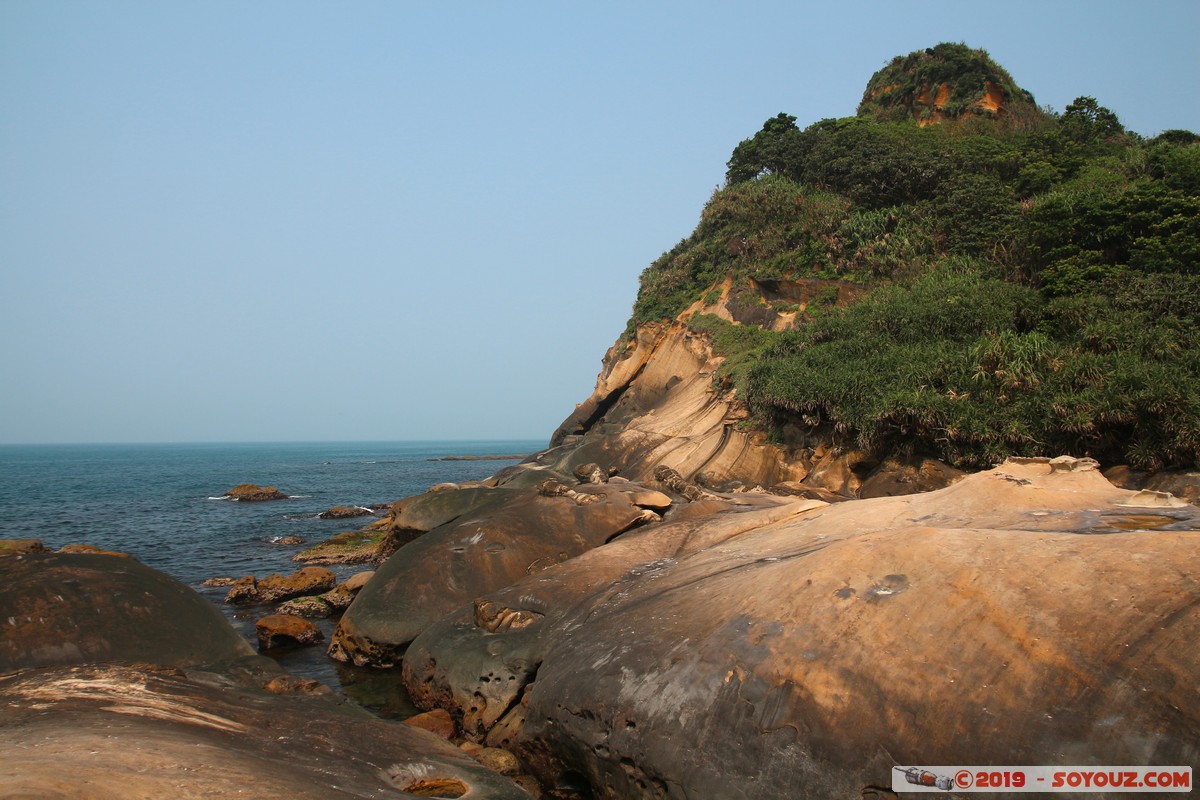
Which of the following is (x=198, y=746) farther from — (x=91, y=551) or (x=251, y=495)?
(x=251, y=495)

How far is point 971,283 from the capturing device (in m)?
30.0

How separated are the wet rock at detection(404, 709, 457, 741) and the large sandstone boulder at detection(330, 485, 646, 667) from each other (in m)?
2.70

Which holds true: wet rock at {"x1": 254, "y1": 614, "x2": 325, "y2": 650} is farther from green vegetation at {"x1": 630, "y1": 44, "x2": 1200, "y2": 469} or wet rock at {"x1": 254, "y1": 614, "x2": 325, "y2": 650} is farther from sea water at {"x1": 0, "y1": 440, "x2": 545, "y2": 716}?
green vegetation at {"x1": 630, "y1": 44, "x2": 1200, "y2": 469}

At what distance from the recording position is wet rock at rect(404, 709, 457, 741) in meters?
10.8

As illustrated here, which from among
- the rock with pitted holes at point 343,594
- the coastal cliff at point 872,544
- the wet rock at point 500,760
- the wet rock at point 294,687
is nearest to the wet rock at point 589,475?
the coastal cliff at point 872,544

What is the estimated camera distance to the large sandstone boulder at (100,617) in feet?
30.8

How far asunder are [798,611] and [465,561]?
8144mm

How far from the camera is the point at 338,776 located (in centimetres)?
674

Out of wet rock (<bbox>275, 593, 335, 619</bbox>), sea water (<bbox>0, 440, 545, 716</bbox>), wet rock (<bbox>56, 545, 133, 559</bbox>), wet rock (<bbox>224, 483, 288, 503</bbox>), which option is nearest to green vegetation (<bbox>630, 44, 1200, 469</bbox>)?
wet rock (<bbox>275, 593, 335, 619</bbox>)

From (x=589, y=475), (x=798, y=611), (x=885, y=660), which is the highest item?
(x=589, y=475)

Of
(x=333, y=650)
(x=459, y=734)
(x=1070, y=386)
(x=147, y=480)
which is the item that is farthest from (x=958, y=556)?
(x=147, y=480)

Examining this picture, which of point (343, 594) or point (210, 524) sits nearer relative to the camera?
point (343, 594)

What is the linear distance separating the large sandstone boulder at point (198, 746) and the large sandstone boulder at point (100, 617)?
4.74 ft

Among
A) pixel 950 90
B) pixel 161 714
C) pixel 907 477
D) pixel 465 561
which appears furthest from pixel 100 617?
pixel 950 90
